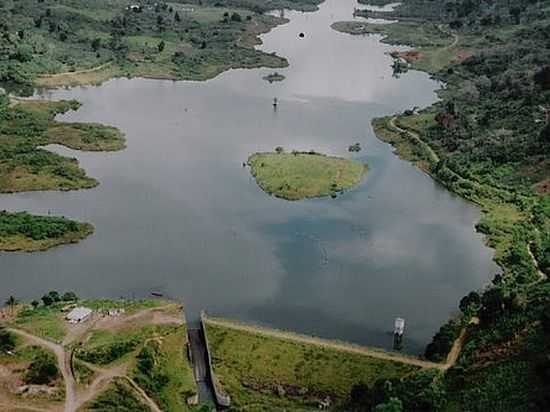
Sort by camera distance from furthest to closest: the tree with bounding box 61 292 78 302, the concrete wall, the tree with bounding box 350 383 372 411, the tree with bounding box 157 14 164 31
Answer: the tree with bounding box 157 14 164 31 → the tree with bounding box 61 292 78 302 → the concrete wall → the tree with bounding box 350 383 372 411

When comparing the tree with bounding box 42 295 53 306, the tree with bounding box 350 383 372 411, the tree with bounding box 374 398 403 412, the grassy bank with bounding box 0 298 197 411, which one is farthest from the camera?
the tree with bounding box 42 295 53 306

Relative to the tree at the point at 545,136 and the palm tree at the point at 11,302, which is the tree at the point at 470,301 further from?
the tree at the point at 545,136

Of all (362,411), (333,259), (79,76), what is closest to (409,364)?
(362,411)

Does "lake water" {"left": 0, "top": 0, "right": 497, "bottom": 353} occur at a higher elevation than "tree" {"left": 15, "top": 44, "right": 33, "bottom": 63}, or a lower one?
lower

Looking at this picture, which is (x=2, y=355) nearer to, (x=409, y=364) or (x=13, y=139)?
(x=409, y=364)

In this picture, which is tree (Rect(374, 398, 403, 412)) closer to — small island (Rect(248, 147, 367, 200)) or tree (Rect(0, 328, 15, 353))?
tree (Rect(0, 328, 15, 353))

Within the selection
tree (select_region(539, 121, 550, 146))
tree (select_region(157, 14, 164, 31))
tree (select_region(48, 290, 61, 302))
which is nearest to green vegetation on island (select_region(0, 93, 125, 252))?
tree (select_region(48, 290, 61, 302))

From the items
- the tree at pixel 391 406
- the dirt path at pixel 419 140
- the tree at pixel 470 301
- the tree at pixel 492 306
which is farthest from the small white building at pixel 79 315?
the dirt path at pixel 419 140
